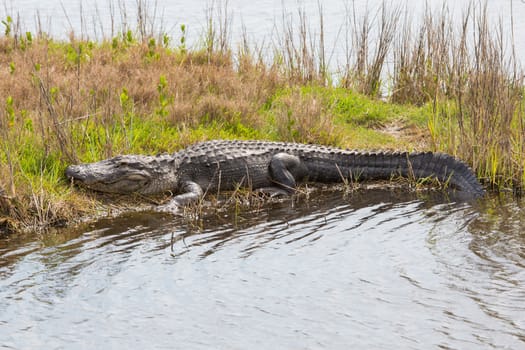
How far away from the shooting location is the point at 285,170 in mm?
8430

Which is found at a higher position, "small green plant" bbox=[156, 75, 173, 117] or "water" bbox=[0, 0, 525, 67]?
"water" bbox=[0, 0, 525, 67]

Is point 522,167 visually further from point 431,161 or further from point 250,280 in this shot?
point 250,280

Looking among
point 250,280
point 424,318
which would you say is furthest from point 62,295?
point 424,318

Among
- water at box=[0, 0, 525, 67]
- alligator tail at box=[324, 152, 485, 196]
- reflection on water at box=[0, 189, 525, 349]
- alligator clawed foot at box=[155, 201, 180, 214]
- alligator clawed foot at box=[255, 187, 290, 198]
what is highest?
water at box=[0, 0, 525, 67]

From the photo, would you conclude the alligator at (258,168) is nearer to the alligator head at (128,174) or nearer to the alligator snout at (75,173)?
the alligator head at (128,174)

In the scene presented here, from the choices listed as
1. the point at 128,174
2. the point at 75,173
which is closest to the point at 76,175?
the point at 75,173

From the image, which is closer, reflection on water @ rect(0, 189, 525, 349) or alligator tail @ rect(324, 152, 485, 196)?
reflection on water @ rect(0, 189, 525, 349)

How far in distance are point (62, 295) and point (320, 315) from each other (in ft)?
5.53

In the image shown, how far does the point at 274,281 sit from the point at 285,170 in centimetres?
297

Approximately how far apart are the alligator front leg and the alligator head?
0.15m

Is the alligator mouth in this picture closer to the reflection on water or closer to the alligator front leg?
the reflection on water

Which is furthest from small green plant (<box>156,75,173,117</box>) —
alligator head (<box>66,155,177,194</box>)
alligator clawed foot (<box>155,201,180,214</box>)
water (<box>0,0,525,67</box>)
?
water (<box>0,0,525,67</box>)

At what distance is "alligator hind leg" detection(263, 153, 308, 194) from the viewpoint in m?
8.38

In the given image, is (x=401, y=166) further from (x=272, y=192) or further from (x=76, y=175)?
(x=76, y=175)
